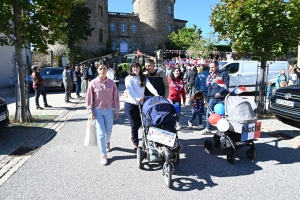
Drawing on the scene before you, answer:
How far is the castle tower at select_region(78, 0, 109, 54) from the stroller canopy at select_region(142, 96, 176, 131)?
136ft

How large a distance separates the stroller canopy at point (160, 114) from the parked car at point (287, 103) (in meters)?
3.91

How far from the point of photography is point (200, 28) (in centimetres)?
5419

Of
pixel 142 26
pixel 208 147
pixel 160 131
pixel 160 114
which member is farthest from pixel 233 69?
pixel 142 26

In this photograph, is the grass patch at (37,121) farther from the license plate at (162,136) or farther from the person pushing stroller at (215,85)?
the person pushing stroller at (215,85)

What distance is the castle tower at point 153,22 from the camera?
5341 centimetres

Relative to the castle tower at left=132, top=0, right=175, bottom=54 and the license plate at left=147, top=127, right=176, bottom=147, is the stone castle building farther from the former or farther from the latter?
the license plate at left=147, top=127, right=176, bottom=147

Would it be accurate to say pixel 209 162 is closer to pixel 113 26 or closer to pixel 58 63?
pixel 58 63

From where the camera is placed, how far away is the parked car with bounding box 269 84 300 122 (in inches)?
245

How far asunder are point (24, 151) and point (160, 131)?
10.5 feet

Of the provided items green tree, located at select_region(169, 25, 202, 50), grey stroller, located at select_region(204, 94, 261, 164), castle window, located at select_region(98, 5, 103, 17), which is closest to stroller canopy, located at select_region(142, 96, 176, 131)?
grey stroller, located at select_region(204, 94, 261, 164)

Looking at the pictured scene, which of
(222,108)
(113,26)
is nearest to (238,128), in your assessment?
(222,108)

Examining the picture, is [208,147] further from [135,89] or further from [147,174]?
[135,89]

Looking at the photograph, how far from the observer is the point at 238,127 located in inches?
171

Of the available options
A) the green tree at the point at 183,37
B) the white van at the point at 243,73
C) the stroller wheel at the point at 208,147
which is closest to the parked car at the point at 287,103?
the stroller wheel at the point at 208,147
